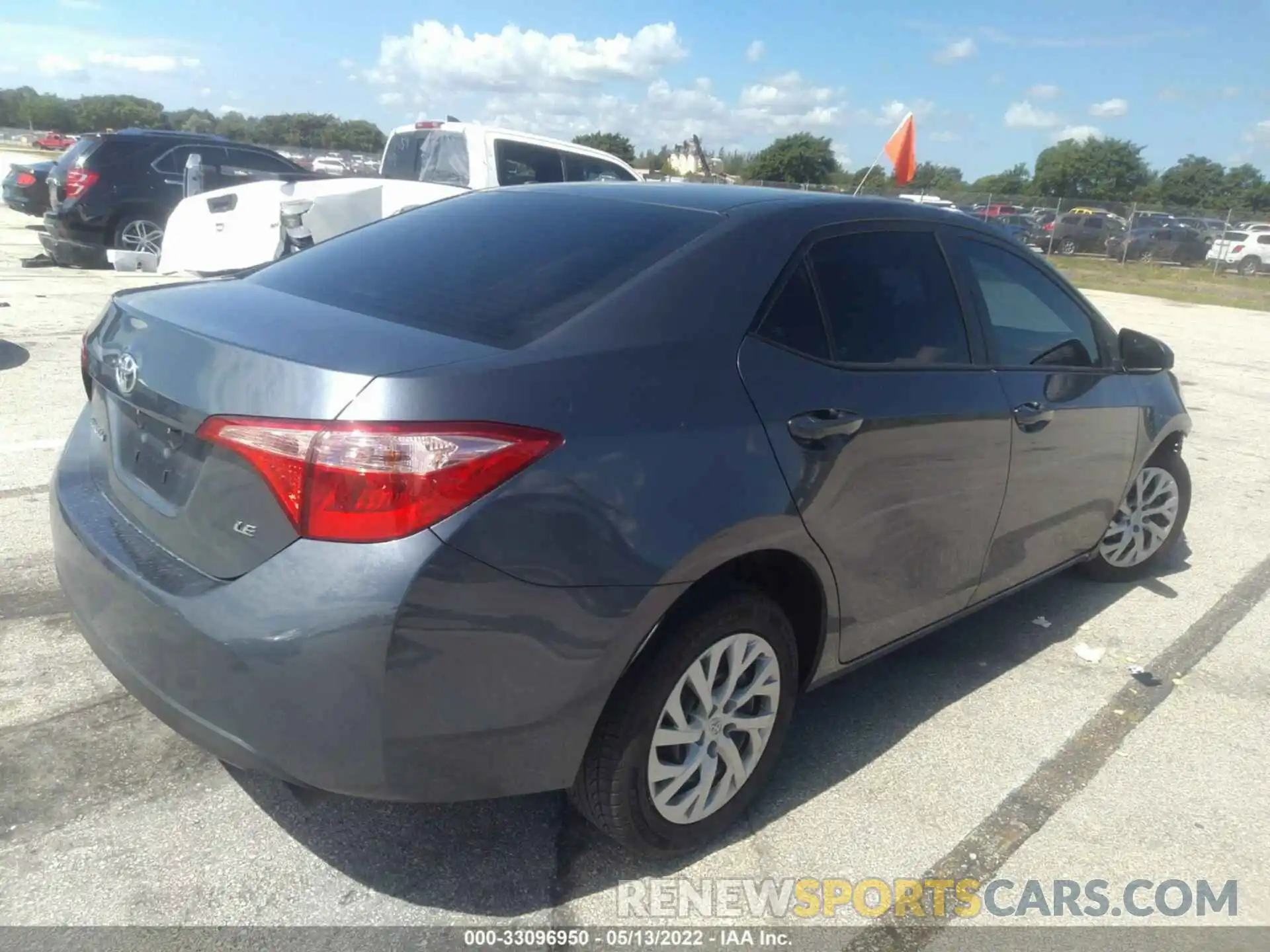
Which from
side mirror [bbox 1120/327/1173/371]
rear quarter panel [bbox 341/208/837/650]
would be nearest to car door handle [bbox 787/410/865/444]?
rear quarter panel [bbox 341/208/837/650]

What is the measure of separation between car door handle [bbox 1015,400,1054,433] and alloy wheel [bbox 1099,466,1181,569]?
1174 millimetres

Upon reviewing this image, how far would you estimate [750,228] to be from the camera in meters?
2.84

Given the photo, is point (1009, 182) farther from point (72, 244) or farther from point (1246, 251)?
Answer: point (72, 244)

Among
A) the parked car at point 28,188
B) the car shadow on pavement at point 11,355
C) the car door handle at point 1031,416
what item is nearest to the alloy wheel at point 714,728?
the car door handle at point 1031,416

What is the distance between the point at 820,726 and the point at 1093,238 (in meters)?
36.2

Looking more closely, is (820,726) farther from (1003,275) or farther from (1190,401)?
(1190,401)

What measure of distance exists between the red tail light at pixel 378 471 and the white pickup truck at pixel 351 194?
23.6 feet

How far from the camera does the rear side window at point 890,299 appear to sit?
2953 millimetres

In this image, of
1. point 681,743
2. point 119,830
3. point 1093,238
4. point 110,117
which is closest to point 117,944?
point 119,830

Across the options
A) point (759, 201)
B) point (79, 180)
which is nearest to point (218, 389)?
point (759, 201)

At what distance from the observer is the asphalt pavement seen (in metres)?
2.48

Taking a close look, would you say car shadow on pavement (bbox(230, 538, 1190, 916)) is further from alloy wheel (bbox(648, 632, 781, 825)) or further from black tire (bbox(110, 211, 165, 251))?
black tire (bbox(110, 211, 165, 251))

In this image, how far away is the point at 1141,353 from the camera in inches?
167

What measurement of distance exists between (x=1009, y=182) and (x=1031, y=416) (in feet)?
276
